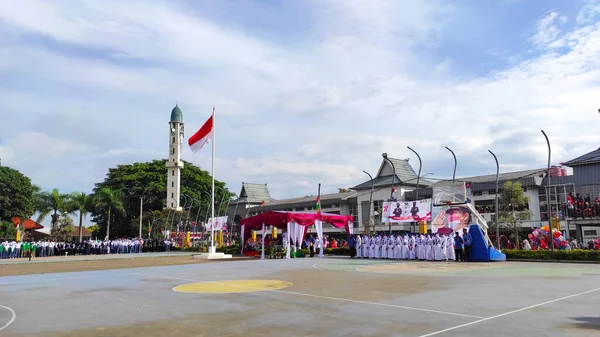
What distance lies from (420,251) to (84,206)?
4750 centimetres

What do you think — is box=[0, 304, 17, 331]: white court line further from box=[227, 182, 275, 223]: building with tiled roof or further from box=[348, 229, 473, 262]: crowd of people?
box=[227, 182, 275, 223]: building with tiled roof

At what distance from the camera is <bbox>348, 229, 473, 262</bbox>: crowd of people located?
2419cm

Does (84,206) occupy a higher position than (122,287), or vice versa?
(84,206)

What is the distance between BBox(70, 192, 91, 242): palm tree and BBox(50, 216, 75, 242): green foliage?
1.26 meters

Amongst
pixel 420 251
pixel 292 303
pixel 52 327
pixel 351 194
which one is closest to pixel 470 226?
pixel 420 251

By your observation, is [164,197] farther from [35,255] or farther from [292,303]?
[292,303]

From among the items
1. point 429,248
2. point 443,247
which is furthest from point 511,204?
point 443,247

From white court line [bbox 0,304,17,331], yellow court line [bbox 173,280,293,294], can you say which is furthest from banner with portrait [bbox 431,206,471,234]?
white court line [bbox 0,304,17,331]

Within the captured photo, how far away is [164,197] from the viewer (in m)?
68.4

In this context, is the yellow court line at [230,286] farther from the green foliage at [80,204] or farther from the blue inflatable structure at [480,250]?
the green foliage at [80,204]

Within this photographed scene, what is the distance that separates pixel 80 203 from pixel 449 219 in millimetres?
48840

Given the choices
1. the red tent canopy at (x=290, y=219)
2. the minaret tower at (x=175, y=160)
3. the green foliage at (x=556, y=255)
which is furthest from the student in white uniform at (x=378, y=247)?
the minaret tower at (x=175, y=160)

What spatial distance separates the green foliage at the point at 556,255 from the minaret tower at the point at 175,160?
49586 millimetres

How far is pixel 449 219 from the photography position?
26469 mm
